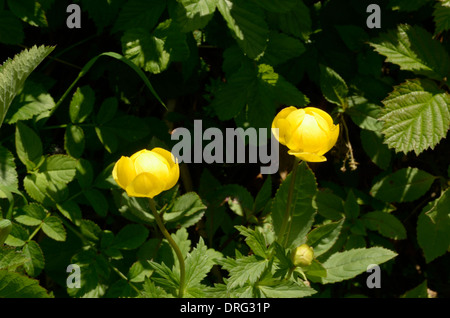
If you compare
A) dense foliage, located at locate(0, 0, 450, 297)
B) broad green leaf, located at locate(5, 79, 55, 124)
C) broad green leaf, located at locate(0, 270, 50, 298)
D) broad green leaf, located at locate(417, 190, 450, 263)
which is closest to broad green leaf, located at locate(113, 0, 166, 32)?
dense foliage, located at locate(0, 0, 450, 297)

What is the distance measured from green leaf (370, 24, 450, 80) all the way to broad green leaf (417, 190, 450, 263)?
1.57 ft

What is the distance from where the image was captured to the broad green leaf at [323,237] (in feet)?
5.35

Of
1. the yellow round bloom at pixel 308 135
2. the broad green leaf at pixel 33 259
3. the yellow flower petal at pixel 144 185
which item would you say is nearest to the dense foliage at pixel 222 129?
the broad green leaf at pixel 33 259

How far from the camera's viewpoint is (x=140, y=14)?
5.82 ft

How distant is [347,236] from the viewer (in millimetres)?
1982

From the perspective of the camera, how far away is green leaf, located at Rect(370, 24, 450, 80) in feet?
5.99

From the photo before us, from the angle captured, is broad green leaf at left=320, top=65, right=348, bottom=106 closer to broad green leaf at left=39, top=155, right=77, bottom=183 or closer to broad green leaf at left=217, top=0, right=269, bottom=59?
broad green leaf at left=217, top=0, right=269, bottom=59

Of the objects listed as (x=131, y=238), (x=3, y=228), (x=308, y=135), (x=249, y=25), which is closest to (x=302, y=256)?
(x=308, y=135)

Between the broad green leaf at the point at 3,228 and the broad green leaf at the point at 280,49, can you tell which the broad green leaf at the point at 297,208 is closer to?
the broad green leaf at the point at 280,49

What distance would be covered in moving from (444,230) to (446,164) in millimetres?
517

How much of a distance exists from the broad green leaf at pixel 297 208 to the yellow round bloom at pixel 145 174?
457 millimetres

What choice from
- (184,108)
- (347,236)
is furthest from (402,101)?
(184,108)

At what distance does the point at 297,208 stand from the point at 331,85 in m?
0.60

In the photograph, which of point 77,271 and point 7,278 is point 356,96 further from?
point 7,278
